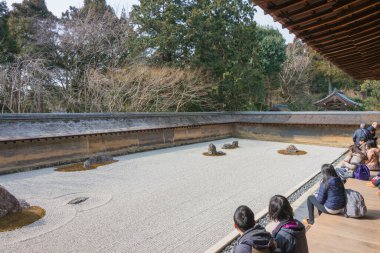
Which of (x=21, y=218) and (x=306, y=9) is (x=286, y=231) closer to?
(x=306, y=9)

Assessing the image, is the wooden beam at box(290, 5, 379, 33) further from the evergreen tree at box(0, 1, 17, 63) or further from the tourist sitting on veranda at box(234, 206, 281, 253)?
the evergreen tree at box(0, 1, 17, 63)

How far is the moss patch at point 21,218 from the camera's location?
4.68 meters

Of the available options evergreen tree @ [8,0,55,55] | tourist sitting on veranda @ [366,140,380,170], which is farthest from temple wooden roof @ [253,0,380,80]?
evergreen tree @ [8,0,55,55]

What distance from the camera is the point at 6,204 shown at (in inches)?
197

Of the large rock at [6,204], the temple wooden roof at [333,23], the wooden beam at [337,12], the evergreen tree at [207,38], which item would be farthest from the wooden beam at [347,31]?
the evergreen tree at [207,38]

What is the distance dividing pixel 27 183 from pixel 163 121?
25.1 ft

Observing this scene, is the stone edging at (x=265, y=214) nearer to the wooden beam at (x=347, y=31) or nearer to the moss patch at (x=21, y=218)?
the wooden beam at (x=347, y=31)

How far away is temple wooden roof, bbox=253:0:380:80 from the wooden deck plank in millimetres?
2689

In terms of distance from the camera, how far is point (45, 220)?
5.01m

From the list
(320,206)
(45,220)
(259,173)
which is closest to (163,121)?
(259,173)

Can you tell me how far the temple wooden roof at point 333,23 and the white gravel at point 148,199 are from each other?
3.31 meters

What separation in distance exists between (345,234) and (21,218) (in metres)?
5.33

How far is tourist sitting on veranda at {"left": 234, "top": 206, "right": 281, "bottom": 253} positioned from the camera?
2520mm

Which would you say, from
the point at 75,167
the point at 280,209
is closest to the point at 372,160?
the point at 280,209
